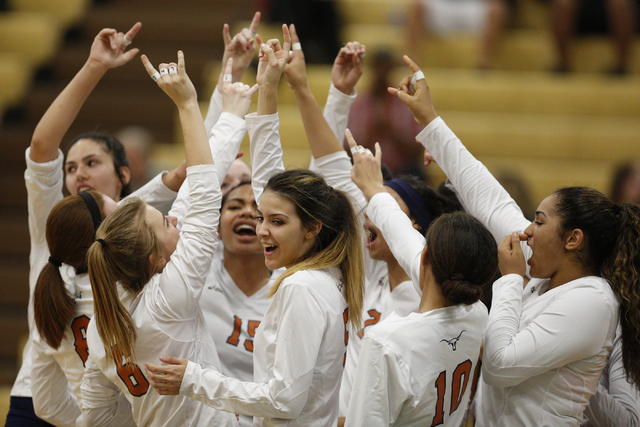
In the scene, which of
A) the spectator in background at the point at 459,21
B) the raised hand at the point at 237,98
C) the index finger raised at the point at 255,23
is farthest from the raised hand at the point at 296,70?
the spectator in background at the point at 459,21

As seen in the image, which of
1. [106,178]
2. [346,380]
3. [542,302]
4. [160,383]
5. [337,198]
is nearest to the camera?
[160,383]

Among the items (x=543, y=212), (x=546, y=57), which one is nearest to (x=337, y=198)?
(x=543, y=212)

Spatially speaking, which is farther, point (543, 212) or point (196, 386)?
point (543, 212)

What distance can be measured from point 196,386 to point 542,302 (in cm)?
99

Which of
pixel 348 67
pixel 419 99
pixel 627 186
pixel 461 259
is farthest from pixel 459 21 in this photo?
pixel 461 259

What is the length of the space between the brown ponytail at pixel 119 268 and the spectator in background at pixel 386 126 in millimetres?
2742

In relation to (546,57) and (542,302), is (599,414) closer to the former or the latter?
(542,302)

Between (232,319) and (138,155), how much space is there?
8.66ft

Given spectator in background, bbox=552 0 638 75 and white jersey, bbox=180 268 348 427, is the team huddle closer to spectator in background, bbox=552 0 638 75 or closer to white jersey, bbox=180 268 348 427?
white jersey, bbox=180 268 348 427

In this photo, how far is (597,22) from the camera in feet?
18.4

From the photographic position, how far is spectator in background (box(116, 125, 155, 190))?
4.59 m

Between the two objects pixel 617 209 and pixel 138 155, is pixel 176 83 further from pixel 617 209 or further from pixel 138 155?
pixel 138 155

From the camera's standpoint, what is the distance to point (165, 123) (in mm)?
5672

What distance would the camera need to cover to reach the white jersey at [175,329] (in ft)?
5.94
